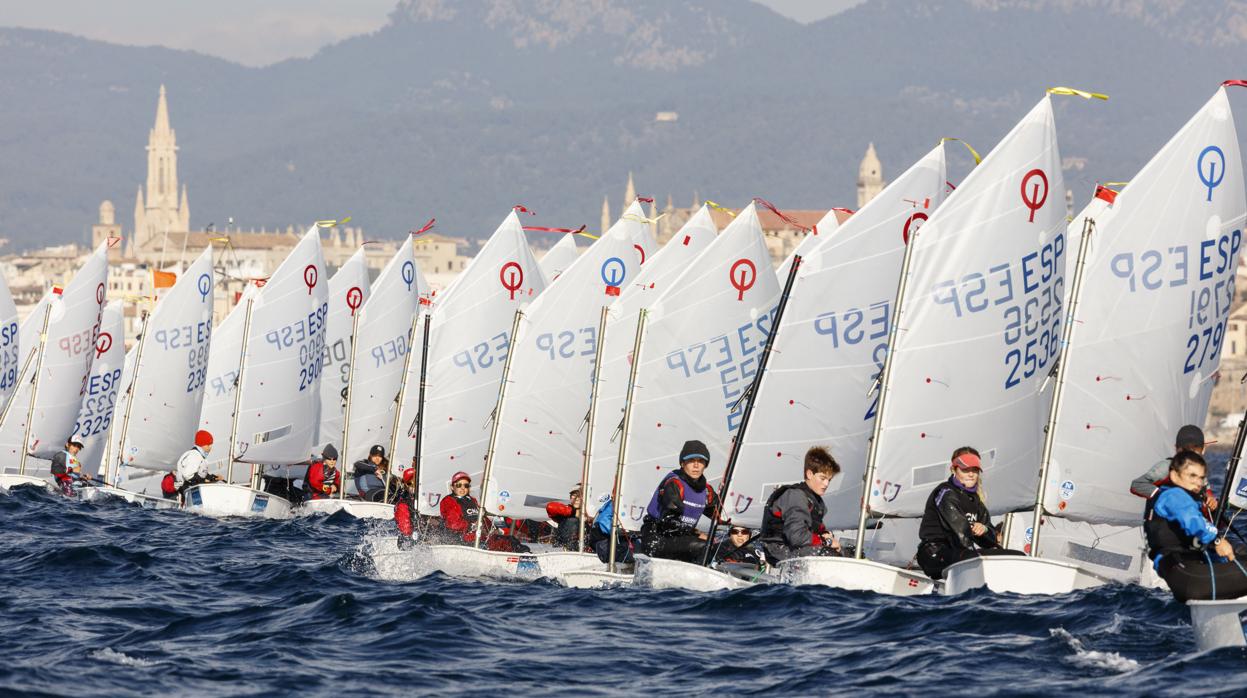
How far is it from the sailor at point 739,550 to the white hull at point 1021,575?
245 centimetres

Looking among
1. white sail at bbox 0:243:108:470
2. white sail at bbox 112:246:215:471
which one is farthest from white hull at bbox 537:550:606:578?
white sail at bbox 0:243:108:470

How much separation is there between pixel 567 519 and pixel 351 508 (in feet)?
33.5

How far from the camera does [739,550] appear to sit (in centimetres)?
1917

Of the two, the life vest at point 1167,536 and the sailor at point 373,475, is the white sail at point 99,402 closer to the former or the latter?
the sailor at point 373,475

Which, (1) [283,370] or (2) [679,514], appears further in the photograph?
(1) [283,370]

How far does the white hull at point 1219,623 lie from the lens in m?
13.5

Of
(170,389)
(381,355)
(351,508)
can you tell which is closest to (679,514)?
(351,508)

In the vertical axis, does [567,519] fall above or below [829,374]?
below

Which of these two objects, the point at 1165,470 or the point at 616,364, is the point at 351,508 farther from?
the point at 1165,470

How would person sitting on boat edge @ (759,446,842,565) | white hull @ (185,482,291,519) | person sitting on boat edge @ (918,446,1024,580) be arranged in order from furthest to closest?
white hull @ (185,482,291,519) → person sitting on boat edge @ (759,446,842,565) → person sitting on boat edge @ (918,446,1024,580)

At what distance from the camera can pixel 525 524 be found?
23.7 meters

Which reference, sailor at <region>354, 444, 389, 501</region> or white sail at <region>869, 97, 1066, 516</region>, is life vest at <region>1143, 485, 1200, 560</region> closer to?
white sail at <region>869, 97, 1066, 516</region>

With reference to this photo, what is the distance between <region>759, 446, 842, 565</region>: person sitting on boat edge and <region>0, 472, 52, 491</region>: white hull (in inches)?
798

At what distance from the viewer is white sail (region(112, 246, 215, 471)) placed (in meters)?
34.8
